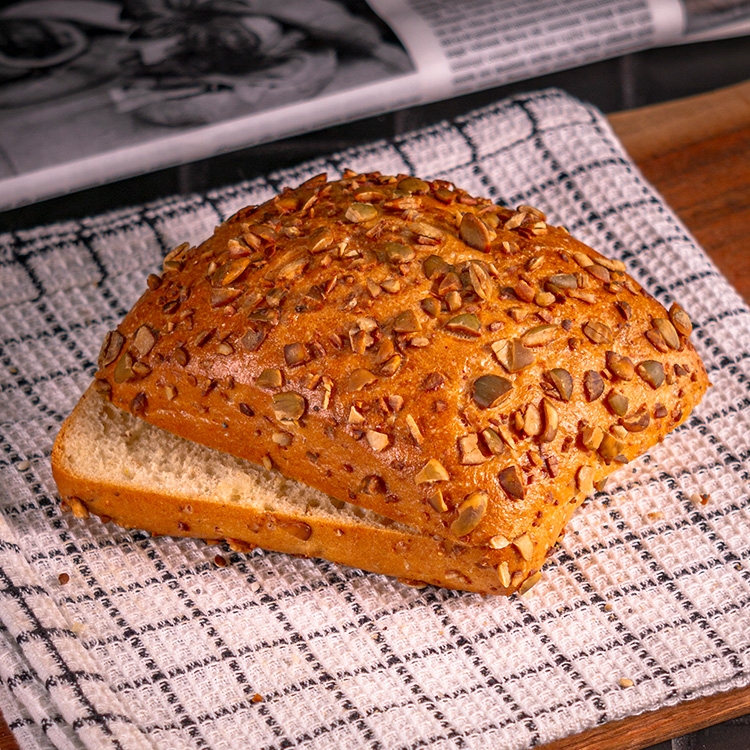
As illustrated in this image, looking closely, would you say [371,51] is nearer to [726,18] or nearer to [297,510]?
[726,18]

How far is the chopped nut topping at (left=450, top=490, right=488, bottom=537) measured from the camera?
1.34 m

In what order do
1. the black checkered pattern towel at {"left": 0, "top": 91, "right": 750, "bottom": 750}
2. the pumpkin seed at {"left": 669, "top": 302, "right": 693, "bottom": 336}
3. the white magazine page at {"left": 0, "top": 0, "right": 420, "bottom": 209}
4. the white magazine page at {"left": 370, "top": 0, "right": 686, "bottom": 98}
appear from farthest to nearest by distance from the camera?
the white magazine page at {"left": 370, "top": 0, "right": 686, "bottom": 98}
the white magazine page at {"left": 0, "top": 0, "right": 420, "bottom": 209}
the pumpkin seed at {"left": 669, "top": 302, "right": 693, "bottom": 336}
the black checkered pattern towel at {"left": 0, "top": 91, "right": 750, "bottom": 750}

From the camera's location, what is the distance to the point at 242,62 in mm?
2484

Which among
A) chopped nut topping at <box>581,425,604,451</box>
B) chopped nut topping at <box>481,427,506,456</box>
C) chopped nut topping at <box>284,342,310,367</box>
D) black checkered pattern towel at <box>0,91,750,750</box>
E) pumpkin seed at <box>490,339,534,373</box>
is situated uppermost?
chopped nut topping at <box>284,342,310,367</box>

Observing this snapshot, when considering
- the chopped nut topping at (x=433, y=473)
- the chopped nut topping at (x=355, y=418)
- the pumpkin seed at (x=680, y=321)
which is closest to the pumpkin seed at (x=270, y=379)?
the chopped nut topping at (x=355, y=418)

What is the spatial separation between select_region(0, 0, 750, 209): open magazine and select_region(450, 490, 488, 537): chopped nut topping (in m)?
1.28

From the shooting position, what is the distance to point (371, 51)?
245 cm

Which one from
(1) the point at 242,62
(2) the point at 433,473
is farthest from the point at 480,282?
(1) the point at 242,62

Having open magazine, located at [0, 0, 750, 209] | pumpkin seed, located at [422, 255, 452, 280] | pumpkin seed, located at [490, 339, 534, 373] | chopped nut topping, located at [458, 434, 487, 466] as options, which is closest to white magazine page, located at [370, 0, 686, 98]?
open magazine, located at [0, 0, 750, 209]

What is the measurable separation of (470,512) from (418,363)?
198mm

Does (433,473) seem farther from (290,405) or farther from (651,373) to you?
(651,373)

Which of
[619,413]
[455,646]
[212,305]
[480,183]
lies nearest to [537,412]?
[619,413]

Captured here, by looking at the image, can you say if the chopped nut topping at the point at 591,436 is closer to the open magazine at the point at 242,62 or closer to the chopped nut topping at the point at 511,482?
the chopped nut topping at the point at 511,482

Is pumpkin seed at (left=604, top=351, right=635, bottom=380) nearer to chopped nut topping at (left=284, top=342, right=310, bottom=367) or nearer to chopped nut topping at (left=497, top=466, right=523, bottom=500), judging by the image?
chopped nut topping at (left=497, top=466, right=523, bottom=500)
